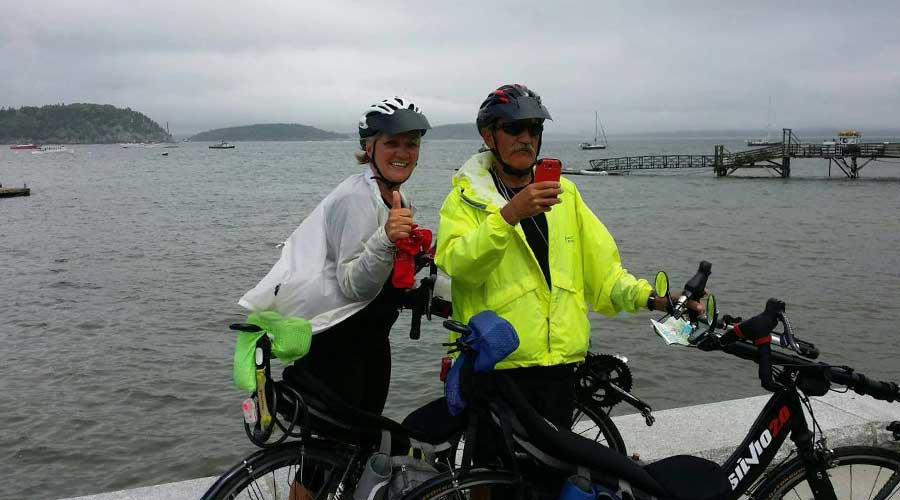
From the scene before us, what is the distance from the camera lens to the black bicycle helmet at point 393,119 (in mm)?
3414

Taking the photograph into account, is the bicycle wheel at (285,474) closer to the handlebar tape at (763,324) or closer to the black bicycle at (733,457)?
the black bicycle at (733,457)

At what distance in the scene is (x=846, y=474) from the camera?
3227 mm

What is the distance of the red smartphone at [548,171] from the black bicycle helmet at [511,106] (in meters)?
0.33

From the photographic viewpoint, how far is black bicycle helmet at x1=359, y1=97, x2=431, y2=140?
341cm

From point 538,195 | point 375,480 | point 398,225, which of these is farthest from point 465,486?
point 538,195

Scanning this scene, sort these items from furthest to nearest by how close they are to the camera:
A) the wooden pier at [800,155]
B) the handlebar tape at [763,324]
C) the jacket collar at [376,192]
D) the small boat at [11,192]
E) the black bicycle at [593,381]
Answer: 1. the wooden pier at [800,155]
2. the small boat at [11,192]
3. the black bicycle at [593,381]
4. the jacket collar at [376,192]
5. the handlebar tape at [763,324]

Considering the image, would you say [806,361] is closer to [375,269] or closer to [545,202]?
[545,202]

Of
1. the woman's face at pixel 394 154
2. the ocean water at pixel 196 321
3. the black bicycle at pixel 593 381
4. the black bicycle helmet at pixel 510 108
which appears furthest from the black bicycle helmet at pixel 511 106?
the ocean water at pixel 196 321

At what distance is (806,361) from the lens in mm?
3121

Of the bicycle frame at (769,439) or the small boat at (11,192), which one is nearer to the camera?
the bicycle frame at (769,439)

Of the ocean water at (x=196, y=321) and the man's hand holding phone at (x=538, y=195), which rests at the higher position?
the man's hand holding phone at (x=538, y=195)

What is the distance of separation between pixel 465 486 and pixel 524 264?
97cm

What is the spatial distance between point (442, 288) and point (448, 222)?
501mm

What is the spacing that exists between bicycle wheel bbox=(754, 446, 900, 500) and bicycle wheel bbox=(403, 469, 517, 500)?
1099 mm
